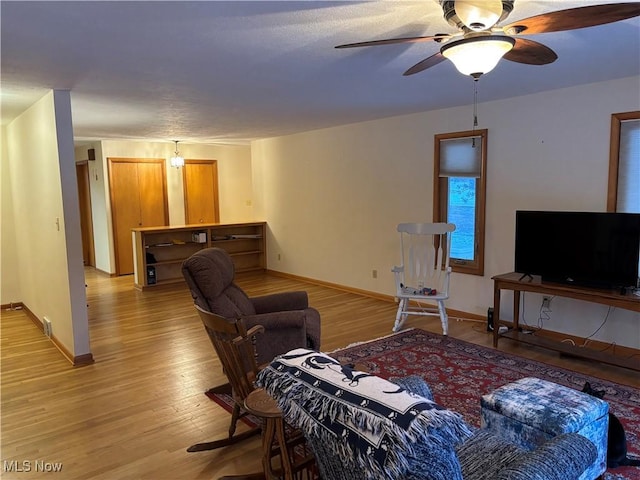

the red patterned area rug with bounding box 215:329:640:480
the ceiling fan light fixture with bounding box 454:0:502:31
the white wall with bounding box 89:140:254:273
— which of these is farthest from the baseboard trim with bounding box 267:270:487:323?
the ceiling fan light fixture with bounding box 454:0:502:31

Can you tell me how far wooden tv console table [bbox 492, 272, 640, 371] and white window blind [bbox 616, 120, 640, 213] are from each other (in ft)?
2.66

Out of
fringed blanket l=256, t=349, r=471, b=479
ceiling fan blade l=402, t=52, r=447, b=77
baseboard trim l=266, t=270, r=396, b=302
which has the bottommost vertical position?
baseboard trim l=266, t=270, r=396, b=302

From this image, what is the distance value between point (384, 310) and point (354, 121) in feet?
7.85

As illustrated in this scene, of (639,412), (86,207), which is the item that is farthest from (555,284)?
(86,207)

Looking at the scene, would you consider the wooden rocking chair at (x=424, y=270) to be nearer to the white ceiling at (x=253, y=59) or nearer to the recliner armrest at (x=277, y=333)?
the white ceiling at (x=253, y=59)

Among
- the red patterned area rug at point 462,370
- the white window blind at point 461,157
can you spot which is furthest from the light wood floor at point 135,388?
the white window blind at point 461,157

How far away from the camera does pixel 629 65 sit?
3.25m

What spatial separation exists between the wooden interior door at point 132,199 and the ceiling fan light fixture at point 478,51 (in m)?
6.84

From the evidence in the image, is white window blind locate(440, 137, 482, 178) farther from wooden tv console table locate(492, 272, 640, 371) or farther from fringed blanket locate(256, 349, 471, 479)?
fringed blanket locate(256, 349, 471, 479)

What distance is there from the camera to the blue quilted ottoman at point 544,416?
81.0 inches

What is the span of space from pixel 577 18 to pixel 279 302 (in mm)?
2629

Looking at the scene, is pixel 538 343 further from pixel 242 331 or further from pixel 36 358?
pixel 36 358

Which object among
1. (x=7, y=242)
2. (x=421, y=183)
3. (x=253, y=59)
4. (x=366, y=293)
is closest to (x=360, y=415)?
(x=253, y=59)

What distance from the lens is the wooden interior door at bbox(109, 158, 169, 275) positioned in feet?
25.2
